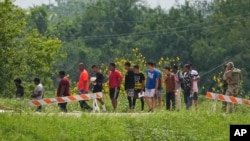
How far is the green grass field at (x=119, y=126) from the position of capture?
1939cm

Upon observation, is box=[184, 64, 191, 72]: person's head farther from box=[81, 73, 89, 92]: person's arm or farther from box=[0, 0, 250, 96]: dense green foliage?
box=[0, 0, 250, 96]: dense green foliage

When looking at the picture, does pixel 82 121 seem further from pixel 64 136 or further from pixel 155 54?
pixel 155 54

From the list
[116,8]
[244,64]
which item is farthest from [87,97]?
[116,8]

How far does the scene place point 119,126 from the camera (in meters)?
20.9

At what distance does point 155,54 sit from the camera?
3834 inches

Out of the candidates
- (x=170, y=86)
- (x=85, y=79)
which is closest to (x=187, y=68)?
(x=170, y=86)

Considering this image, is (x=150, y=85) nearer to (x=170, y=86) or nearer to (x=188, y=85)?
(x=170, y=86)

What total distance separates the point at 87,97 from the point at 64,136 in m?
7.54

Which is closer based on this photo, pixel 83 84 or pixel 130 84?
pixel 130 84

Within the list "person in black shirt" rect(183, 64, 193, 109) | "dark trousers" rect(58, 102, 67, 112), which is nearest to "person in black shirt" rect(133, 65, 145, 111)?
"person in black shirt" rect(183, 64, 193, 109)

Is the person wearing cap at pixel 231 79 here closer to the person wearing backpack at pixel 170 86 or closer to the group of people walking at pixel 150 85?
the group of people walking at pixel 150 85

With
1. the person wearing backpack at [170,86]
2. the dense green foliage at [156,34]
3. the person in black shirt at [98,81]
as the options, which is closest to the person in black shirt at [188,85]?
the person wearing backpack at [170,86]

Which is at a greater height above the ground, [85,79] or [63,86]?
[85,79]

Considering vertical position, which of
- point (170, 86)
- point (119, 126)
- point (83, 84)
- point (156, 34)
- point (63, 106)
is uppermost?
point (156, 34)
